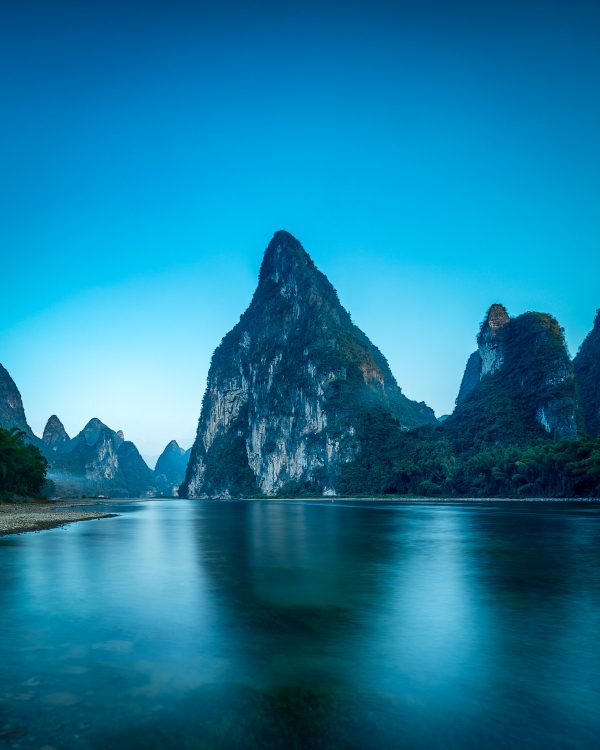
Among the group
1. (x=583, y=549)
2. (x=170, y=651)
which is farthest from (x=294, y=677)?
(x=583, y=549)

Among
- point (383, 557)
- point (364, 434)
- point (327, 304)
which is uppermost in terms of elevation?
point (327, 304)

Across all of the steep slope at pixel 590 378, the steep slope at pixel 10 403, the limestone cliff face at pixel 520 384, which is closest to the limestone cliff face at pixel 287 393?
the limestone cliff face at pixel 520 384

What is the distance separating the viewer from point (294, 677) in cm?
705

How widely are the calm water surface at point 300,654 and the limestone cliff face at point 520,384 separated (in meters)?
81.7

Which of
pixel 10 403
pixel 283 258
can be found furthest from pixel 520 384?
pixel 10 403

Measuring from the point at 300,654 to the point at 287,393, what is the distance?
13436 centimetres

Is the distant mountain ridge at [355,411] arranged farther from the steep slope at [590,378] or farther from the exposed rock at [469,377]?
the exposed rock at [469,377]

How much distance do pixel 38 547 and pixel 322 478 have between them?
10789cm

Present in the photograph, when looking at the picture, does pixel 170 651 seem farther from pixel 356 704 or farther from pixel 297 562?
pixel 297 562

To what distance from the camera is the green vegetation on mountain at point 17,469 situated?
55312 mm

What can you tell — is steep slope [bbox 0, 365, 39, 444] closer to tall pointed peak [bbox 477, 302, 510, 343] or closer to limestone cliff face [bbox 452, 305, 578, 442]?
limestone cliff face [bbox 452, 305, 578, 442]

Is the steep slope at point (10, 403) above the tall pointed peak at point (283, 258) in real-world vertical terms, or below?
below

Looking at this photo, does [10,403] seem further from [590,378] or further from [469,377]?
[590,378]

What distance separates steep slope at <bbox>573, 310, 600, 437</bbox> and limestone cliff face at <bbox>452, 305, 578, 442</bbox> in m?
12.3
